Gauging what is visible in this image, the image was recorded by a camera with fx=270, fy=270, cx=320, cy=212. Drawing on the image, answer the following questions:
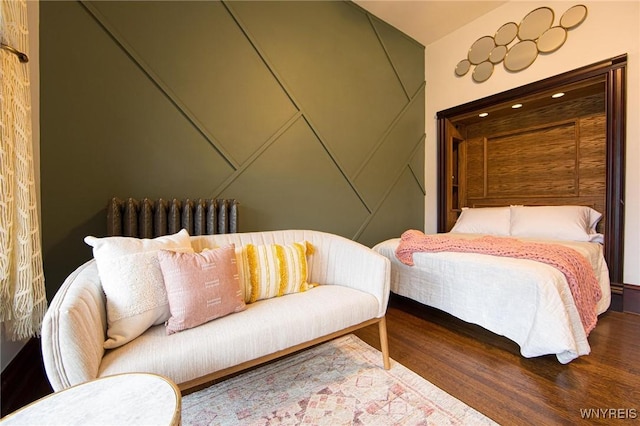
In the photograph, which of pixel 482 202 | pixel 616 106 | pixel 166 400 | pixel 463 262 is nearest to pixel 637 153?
pixel 616 106

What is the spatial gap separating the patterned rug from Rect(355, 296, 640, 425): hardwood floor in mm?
132

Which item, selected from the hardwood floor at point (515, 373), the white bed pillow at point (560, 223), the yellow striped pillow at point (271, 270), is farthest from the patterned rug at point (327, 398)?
the white bed pillow at point (560, 223)

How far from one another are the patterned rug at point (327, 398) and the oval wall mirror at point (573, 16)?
350cm

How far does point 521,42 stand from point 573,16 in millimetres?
426

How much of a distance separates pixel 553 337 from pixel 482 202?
A: 2.58 m

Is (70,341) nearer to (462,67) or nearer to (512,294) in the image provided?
(512,294)

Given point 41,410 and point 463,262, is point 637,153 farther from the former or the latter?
point 41,410

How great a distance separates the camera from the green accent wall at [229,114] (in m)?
1.74

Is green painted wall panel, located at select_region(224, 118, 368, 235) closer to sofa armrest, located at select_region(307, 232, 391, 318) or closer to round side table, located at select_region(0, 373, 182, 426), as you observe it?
sofa armrest, located at select_region(307, 232, 391, 318)

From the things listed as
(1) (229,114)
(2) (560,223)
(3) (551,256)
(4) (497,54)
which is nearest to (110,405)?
(1) (229,114)

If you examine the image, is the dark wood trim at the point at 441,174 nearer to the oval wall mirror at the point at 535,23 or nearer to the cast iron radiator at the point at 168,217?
the oval wall mirror at the point at 535,23

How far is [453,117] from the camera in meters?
3.56

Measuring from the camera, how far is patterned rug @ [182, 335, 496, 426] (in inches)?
47.6

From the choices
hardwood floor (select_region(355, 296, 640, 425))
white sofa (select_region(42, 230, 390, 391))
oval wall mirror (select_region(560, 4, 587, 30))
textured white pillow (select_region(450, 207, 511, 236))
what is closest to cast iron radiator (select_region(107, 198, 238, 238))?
white sofa (select_region(42, 230, 390, 391))
